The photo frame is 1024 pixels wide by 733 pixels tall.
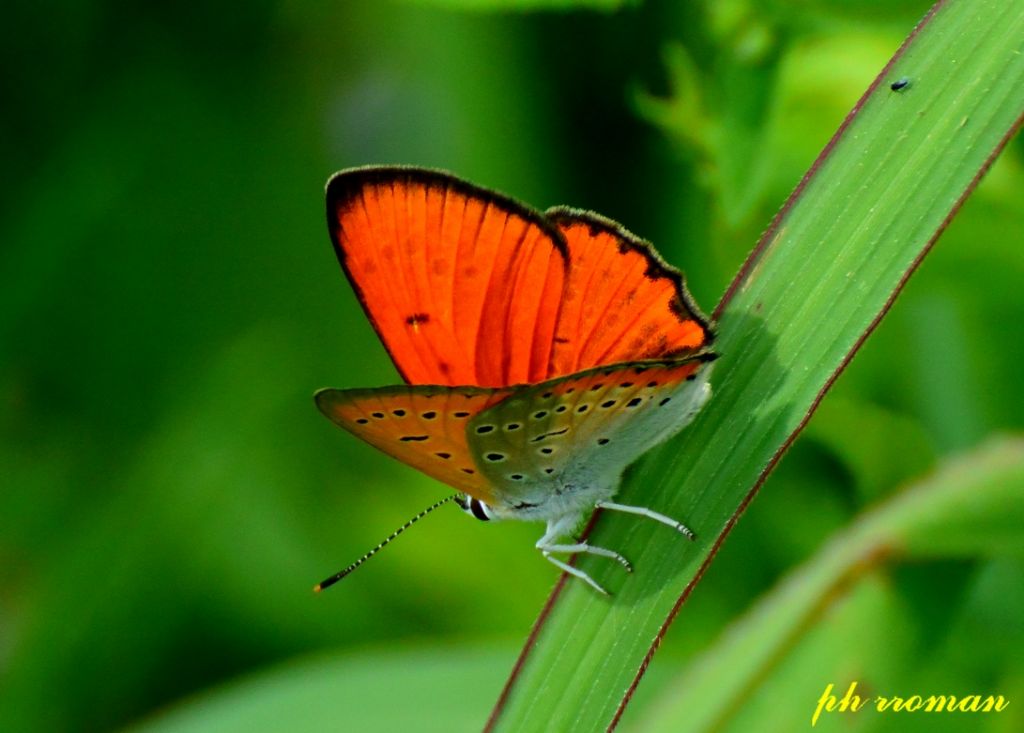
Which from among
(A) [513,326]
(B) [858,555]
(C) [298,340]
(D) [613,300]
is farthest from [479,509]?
(C) [298,340]

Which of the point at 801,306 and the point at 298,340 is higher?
the point at 298,340

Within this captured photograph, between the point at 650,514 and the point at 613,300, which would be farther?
the point at 613,300

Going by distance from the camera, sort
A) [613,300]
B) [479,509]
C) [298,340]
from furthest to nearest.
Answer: [298,340], [479,509], [613,300]

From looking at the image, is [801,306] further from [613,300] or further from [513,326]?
[513,326]

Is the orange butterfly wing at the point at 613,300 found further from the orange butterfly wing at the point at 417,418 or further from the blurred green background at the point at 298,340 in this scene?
the blurred green background at the point at 298,340

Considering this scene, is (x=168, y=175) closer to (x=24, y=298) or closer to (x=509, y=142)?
(x=24, y=298)

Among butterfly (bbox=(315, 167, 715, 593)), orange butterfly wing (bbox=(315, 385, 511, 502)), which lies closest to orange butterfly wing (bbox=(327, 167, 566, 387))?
butterfly (bbox=(315, 167, 715, 593))

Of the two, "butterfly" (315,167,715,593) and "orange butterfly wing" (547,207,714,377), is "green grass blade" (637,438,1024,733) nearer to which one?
"butterfly" (315,167,715,593)
